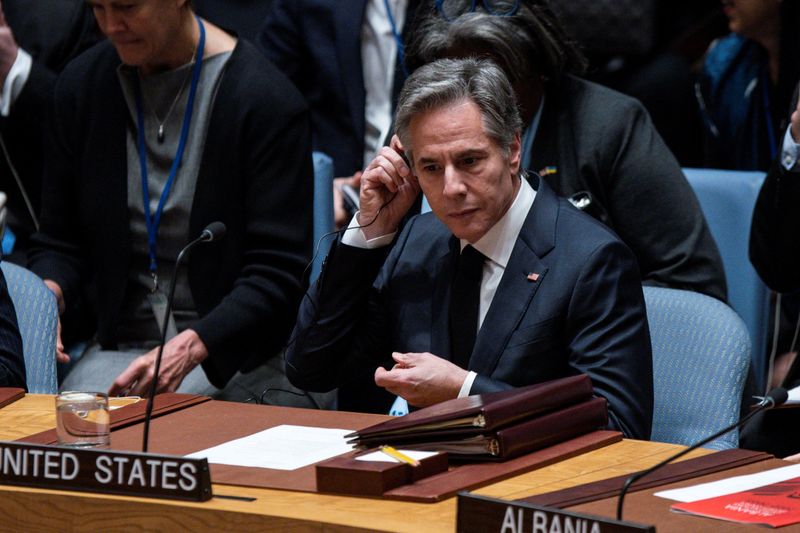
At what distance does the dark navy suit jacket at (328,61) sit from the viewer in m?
4.37

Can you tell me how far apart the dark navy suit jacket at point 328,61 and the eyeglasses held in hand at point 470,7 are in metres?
0.72

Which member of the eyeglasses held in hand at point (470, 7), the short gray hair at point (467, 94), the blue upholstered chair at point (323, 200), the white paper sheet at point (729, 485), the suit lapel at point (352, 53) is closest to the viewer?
the white paper sheet at point (729, 485)

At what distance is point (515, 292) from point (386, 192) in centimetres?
47

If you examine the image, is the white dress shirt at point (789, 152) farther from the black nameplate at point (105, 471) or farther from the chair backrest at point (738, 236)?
the black nameplate at point (105, 471)

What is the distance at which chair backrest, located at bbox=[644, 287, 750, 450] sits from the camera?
9.20ft

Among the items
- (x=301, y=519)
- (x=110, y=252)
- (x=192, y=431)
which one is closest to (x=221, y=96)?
(x=110, y=252)

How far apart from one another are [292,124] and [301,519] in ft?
6.17

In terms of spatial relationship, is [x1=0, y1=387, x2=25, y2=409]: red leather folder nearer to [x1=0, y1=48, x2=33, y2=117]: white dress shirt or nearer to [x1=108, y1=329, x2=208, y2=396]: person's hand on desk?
[x1=108, y1=329, x2=208, y2=396]: person's hand on desk

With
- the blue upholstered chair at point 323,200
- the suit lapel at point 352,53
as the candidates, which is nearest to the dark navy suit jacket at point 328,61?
the suit lapel at point 352,53

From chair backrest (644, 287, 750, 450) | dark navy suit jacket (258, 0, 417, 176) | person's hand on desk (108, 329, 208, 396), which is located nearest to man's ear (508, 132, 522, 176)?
chair backrest (644, 287, 750, 450)

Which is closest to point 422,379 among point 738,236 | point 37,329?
point 37,329

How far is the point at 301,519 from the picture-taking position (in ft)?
6.17

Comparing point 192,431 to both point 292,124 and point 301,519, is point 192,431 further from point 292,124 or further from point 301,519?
point 292,124

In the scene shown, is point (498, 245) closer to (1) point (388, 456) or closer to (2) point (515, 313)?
(2) point (515, 313)
